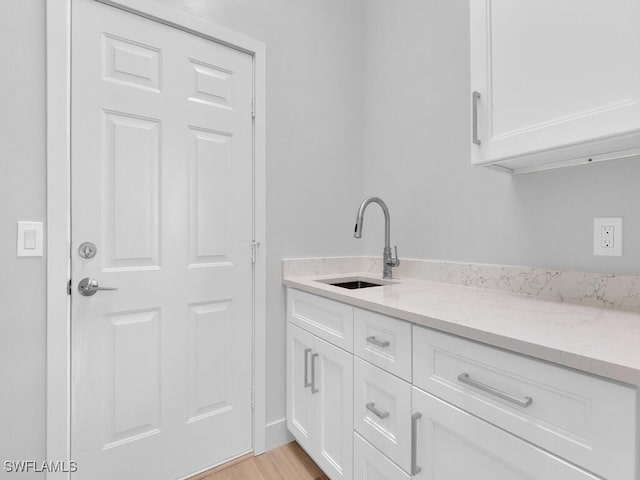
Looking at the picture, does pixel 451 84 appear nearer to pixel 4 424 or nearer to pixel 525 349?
pixel 525 349

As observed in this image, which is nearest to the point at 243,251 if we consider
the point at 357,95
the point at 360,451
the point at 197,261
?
the point at 197,261

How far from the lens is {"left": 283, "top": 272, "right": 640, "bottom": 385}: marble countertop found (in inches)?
23.0

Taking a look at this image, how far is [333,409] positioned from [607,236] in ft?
3.83

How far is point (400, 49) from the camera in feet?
5.82

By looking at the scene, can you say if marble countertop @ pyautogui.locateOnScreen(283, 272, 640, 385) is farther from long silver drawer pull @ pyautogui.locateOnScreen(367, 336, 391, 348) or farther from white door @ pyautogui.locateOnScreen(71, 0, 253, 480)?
white door @ pyautogui.locateOnScreen(71, 0, 253, 480)

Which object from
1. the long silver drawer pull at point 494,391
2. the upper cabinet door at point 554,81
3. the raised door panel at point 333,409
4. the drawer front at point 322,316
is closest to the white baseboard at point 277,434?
the raised door panel at point 333,409

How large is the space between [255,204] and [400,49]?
1.20 meters

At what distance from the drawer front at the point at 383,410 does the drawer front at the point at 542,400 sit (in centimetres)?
14

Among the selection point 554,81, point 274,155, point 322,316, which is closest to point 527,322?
point 554,81

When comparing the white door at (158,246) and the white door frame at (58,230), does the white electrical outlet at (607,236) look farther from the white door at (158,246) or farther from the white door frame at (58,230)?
the white door frame at (58,230)

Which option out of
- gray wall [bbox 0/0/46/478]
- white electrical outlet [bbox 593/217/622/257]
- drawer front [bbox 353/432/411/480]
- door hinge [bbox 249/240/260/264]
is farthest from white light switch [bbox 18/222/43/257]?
white electrical outlet [bbox 593/217/622/257]

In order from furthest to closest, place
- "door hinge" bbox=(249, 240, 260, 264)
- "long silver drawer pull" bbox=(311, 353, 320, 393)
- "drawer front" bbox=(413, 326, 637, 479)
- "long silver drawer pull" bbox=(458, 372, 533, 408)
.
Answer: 1. "door hinge" bbox=(249, 240, 260, 264)
2. "long silver drawer pull" bbox=(311, 353, 320, 393)
3. "long silver drawer pull" bbox=(458, 372, 533, 408)
4. "drawer front" bbox=(413, 326, 637, 479)

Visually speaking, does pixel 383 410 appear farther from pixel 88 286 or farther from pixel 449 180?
pixel 88 286

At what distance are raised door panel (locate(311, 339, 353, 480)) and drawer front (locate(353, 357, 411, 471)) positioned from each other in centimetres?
5
